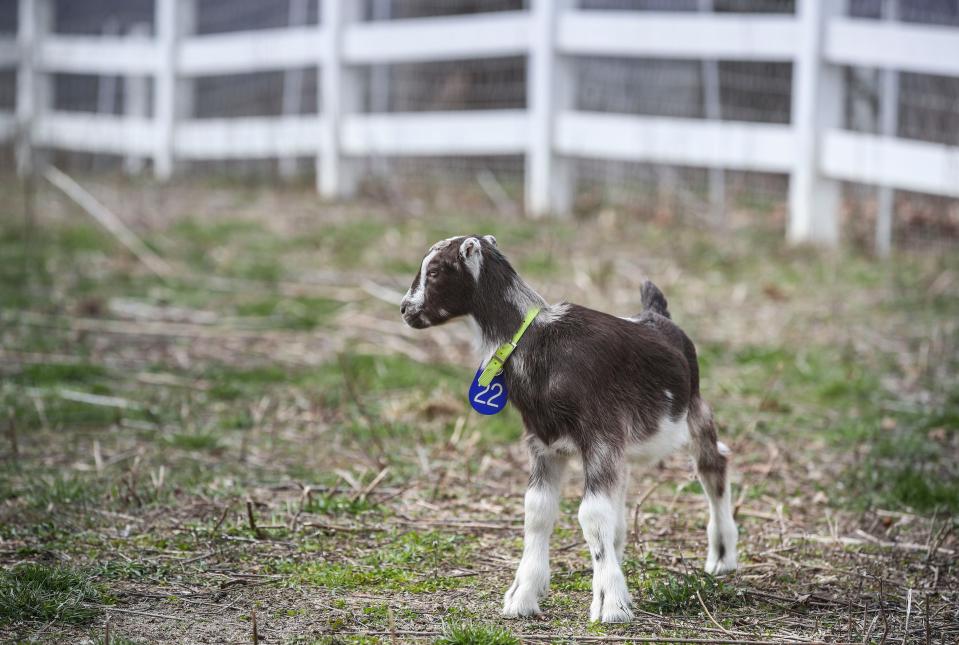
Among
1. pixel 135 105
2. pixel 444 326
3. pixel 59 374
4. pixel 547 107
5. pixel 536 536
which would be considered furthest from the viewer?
pixel 135 105

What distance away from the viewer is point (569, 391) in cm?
395

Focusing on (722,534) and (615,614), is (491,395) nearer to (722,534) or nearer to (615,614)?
(615,614)

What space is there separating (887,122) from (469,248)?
22.8 ft

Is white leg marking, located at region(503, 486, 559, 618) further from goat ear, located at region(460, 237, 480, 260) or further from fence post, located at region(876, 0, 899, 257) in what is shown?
fence post, located at region(876, 0, 899, 257)

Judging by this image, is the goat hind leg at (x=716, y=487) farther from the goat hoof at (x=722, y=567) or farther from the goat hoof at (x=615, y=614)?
the goat hoof at (x=615, y=614)

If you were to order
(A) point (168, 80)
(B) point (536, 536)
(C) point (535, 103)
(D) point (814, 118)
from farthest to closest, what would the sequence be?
(A) point (168, 80) < (C) point (535, 103) < (D) point (814, 118) < (B) point (536, 536)

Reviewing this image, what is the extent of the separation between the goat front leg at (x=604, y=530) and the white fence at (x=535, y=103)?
579 cm

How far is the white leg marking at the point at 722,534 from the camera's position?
439cm

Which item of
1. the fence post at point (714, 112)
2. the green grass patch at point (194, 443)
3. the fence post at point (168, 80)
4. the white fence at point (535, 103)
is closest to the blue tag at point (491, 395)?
the green grass patch at point (194, 443)

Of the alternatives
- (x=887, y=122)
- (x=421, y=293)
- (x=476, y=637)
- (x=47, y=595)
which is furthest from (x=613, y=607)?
(x=887, y=122)

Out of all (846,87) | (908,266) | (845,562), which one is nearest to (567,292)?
(908,266)

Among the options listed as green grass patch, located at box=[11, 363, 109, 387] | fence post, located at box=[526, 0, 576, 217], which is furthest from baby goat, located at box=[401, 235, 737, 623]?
fence post, located at box=[526, 0, 576, 217]

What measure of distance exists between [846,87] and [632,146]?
1.92 meters

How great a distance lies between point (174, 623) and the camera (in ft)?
12.8
